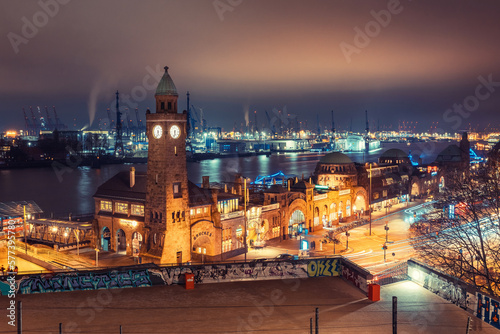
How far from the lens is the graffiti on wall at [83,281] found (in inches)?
837

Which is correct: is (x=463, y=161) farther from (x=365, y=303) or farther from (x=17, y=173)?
(x=17, y=173)

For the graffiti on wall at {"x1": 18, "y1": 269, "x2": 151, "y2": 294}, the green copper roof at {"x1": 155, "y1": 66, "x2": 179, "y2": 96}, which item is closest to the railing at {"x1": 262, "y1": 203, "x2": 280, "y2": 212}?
the green copper roof at {"x1": 155, "y1": 66, "x2": 179, "y2": 96}

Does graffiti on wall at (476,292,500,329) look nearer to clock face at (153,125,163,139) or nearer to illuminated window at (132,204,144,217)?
clock face at (153,125,163,139)

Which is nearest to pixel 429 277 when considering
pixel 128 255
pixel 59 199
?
pixel 128 255

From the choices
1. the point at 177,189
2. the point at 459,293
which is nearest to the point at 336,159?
the point at 177,189

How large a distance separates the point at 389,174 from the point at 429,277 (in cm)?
6737

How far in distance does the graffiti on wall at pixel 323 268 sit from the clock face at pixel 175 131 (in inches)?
753

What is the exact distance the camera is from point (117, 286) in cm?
2242

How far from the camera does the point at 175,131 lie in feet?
128

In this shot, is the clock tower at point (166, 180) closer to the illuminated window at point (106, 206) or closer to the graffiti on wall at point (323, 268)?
the illuminated window at point (106, 206)

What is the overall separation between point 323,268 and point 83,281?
11.9 m

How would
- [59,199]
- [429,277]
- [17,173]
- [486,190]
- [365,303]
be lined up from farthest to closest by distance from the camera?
[17,173] < [59,199] < [486,190] < [429,277] < [365,303]

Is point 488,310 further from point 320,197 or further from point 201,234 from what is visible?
point 320,197

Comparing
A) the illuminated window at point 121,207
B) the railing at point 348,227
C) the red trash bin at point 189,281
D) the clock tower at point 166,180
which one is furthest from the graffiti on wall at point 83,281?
the railing at point 348,227
